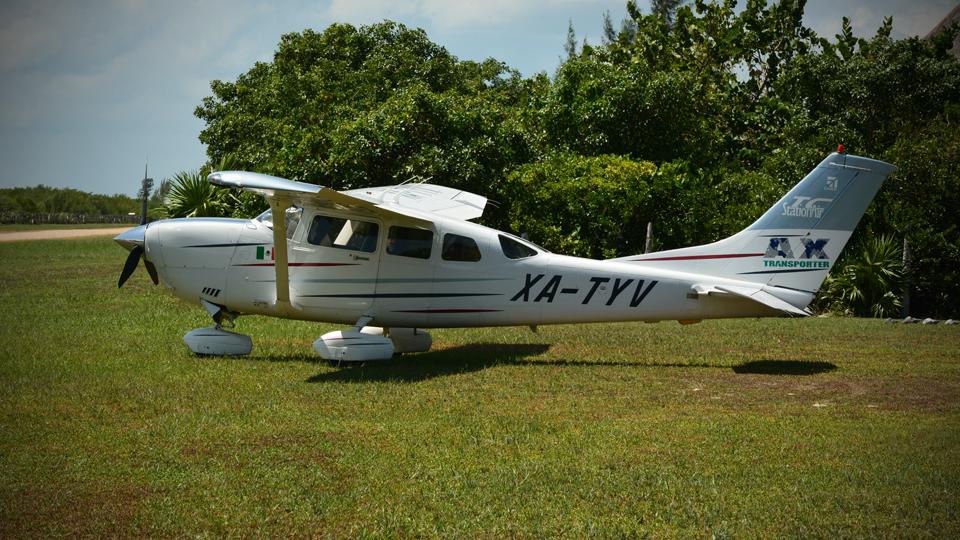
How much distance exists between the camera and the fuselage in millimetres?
12266

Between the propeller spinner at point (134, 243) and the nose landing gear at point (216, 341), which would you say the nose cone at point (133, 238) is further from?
the nose landing gear at point (216, 341)

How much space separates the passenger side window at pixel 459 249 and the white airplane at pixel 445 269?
1cm

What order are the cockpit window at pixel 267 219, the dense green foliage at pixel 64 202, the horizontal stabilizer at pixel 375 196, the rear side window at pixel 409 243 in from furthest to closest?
the dense green foliage at pixel 64 202
the cockpit window at pixel 267 219
the rear side window at pixel 409 243
the horizontal stabilizer at pixel 375 196

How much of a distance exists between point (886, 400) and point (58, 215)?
6917cm

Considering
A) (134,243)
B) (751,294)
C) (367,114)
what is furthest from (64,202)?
(751,294)

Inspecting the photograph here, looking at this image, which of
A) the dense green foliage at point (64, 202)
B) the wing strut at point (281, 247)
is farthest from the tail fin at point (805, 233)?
the dense green foliage at point (64, 202)

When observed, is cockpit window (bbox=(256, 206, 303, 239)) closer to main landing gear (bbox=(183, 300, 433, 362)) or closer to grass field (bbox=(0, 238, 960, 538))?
main landing gear (bbox=(183, 300, 433, 362))

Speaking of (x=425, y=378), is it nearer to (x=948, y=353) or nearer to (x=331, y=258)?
(x=331, y=258)

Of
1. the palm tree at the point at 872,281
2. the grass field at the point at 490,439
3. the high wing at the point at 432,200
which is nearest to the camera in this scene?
the grass field at the point at 490,439

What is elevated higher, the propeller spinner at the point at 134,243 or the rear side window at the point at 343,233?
the rear side window at the point at 343,233

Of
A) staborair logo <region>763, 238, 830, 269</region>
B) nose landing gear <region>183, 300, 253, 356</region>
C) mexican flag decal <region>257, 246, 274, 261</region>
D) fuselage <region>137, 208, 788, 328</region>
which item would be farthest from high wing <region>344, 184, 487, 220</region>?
staborair logo <region>763, 238, 830, 269</region>

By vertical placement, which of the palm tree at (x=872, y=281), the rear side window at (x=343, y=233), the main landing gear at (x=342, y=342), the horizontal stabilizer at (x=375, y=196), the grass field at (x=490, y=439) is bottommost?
the grass field at (x=490, y=439)

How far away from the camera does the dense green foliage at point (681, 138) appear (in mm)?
19844

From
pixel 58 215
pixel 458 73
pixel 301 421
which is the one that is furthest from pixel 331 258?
pixel 58 215
